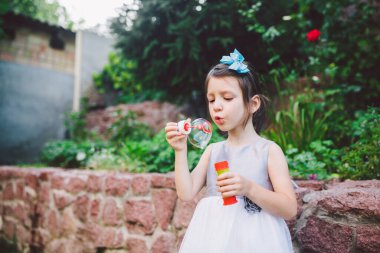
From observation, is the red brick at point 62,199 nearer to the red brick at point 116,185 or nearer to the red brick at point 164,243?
the red brick at point 116,185

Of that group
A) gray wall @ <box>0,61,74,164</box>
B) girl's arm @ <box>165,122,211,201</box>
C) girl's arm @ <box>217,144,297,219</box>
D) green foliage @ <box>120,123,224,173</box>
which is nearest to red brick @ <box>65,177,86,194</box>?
green foliage @ <box>120,123,224,173</box>

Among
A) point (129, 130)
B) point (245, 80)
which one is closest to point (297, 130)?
point (245, 80)

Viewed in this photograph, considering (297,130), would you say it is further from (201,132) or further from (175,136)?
(175,136)

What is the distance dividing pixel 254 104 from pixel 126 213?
176 centimetres

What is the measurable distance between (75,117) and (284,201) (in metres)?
6.66

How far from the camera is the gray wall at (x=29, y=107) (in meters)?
7.24

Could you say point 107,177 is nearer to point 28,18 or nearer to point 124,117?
point 124,117

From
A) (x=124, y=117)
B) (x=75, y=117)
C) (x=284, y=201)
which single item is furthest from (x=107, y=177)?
(x=75, y=117)

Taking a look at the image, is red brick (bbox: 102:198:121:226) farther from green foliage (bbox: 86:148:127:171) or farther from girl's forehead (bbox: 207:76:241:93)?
girl's forehead (bbox: 207:76:241:93)

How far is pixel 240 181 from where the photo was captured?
46.3 inches

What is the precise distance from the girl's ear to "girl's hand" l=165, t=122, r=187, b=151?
1.13ft

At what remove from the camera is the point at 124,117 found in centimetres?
545

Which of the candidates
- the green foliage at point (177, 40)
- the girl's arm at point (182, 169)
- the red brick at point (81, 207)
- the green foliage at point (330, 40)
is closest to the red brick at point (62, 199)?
the red brick at point (81, 207)

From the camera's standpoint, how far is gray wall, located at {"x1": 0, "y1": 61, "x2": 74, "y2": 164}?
724cm
